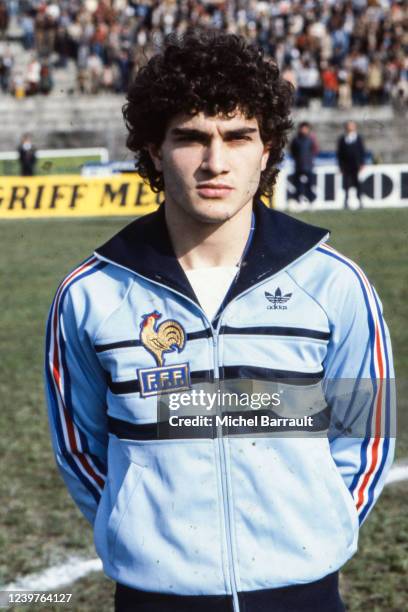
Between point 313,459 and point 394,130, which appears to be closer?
point 313,459

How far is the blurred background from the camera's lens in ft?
17.4

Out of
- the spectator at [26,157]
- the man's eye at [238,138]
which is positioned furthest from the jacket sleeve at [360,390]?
the spectator at [26,157]

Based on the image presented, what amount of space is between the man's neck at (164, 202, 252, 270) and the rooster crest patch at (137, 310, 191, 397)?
192 mm

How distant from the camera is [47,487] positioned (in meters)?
6.19

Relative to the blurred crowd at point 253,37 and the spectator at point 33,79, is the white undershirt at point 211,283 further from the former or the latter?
the spectator at point 33,79

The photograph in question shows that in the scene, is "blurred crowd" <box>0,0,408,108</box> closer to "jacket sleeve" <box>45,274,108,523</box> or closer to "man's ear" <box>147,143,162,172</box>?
"man's ear" <box>147,143,162,172</box>

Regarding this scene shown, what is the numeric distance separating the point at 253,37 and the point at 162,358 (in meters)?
35.9

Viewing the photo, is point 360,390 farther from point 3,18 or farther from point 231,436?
point 3,18

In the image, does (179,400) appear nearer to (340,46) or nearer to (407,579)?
(407,579)

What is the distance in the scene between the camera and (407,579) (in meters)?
4.88

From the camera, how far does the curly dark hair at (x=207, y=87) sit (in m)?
2.59

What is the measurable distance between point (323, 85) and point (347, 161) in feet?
42.2

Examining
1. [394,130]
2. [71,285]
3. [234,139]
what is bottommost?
[394,130]

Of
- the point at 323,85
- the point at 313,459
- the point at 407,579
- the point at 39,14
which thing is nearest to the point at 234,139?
the point at 313,459
